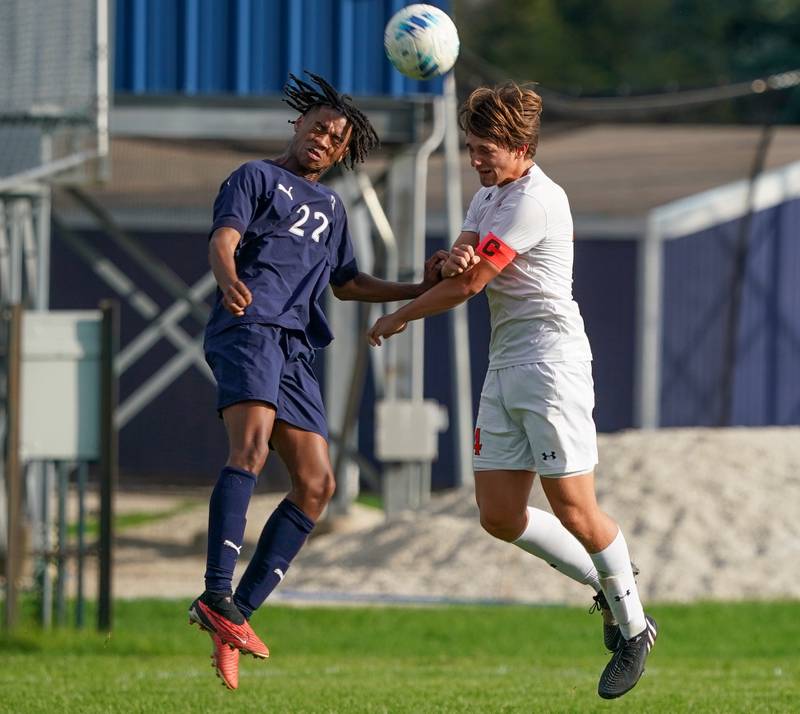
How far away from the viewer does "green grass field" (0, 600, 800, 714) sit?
26.3 ft

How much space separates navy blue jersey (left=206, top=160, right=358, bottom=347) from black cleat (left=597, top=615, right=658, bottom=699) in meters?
1.79

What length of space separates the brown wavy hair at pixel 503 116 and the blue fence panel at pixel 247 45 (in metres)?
8.71

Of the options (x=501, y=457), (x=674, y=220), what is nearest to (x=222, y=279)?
(x=501, y=457)

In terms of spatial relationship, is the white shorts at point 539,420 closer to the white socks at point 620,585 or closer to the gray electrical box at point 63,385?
the white socks at point 620,585

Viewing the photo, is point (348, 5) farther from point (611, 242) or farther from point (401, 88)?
point (611, 242)

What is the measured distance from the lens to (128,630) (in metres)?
13.3

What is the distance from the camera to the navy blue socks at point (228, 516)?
6973 mm

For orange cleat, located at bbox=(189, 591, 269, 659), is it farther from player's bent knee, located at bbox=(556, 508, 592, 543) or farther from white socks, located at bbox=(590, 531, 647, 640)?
white socks, located at bbox=(590, 531, 647, 640)

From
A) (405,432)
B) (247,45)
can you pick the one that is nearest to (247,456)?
(405,432)

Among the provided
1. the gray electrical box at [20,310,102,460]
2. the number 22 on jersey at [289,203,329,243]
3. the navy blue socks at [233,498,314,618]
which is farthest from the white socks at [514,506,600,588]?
the gray electrical box at [20,310,102,460]

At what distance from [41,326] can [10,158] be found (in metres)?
3.20

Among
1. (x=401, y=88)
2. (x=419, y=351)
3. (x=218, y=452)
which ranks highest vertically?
(x=401, y=88)

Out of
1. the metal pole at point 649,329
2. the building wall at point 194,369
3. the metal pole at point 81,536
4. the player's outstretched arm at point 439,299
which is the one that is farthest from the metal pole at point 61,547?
the metal pole at point 649,329

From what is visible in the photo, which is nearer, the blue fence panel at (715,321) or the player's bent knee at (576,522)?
the player's bent knee at (576,522)
